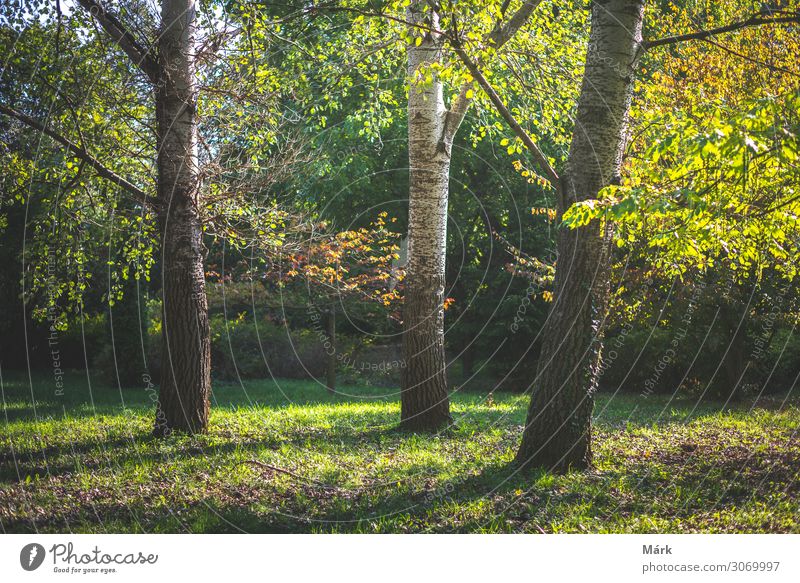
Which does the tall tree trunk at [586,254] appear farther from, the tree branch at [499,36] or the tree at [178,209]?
the tree at [178,209]

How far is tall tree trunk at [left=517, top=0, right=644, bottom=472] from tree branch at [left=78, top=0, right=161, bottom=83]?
4903mm

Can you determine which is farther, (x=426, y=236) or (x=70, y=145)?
(x=426, y=236)

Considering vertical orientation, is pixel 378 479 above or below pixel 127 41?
below

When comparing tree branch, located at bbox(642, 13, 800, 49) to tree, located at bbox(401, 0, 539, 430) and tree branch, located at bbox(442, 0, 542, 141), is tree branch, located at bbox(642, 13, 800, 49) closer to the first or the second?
tree branch, located at bbox(442, 0, 542, 141)

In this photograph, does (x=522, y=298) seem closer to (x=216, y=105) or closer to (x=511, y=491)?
(x=216, y=105)

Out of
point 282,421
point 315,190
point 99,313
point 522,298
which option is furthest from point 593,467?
point 99,313

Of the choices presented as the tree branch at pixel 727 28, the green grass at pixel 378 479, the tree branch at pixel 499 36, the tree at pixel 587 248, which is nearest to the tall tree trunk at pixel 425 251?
the tree branch at pixel 499 36

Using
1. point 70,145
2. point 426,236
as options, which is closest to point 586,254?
point 426,236

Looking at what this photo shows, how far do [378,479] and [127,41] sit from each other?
570 centimetres

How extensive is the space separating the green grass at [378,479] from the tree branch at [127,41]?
4335 mm

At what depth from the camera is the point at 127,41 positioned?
26.1 ft

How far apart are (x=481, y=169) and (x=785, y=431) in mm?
12683

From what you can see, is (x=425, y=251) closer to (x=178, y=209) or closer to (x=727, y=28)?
(x=178, y=209)

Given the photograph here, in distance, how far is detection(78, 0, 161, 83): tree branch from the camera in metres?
7.85
